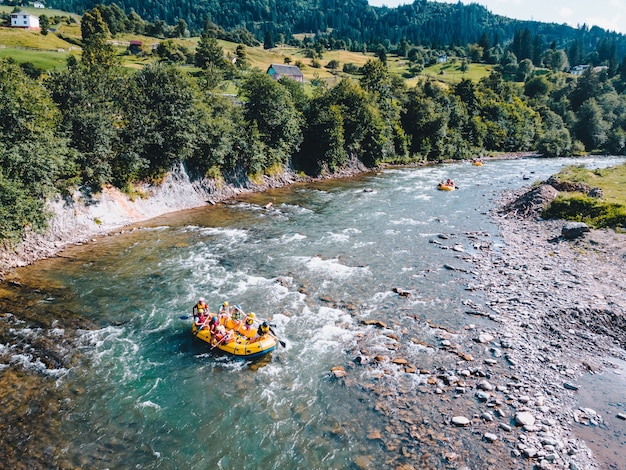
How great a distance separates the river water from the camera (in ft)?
47.9

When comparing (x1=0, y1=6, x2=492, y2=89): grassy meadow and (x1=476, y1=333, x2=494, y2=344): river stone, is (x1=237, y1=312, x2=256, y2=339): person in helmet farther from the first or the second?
(x1=0, y1=6, x2=492, y2=89): grassy meadow

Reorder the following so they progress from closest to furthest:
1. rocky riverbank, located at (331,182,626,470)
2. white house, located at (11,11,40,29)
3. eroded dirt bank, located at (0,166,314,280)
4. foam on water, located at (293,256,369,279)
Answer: rocky riverbank, located at (331,182,626,470) < foam on water, located at (293,256,369,279) < eroded dirt bank, located at (0,166,314,280) < white house, located at (11,11,40,29)

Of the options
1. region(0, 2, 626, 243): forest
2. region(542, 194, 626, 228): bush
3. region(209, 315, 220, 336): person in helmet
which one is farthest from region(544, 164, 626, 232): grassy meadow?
region(209, 315, 220, 336): person in helmet

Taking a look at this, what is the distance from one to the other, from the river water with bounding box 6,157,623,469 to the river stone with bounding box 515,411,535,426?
1.88 metres

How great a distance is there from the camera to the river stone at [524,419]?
15344 millimetres

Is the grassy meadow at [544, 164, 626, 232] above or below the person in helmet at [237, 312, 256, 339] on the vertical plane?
above

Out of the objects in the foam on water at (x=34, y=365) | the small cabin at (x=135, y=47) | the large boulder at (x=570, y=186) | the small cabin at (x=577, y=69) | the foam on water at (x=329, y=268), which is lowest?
the foam on water at (x=34, y=365)

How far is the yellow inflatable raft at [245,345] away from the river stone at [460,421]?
8.75m

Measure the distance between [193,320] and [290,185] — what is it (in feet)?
116

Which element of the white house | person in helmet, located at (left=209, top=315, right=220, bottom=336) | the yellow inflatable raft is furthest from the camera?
the white house

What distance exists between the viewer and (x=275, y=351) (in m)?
20.0

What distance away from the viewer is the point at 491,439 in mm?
14750

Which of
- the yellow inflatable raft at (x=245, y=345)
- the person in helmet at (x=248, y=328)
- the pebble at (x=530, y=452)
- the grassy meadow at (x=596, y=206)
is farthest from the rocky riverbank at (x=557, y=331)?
the person in helmet at (x=248, y=328)

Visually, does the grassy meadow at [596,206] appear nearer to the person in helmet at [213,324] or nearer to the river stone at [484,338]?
the river stone at [484,338]
